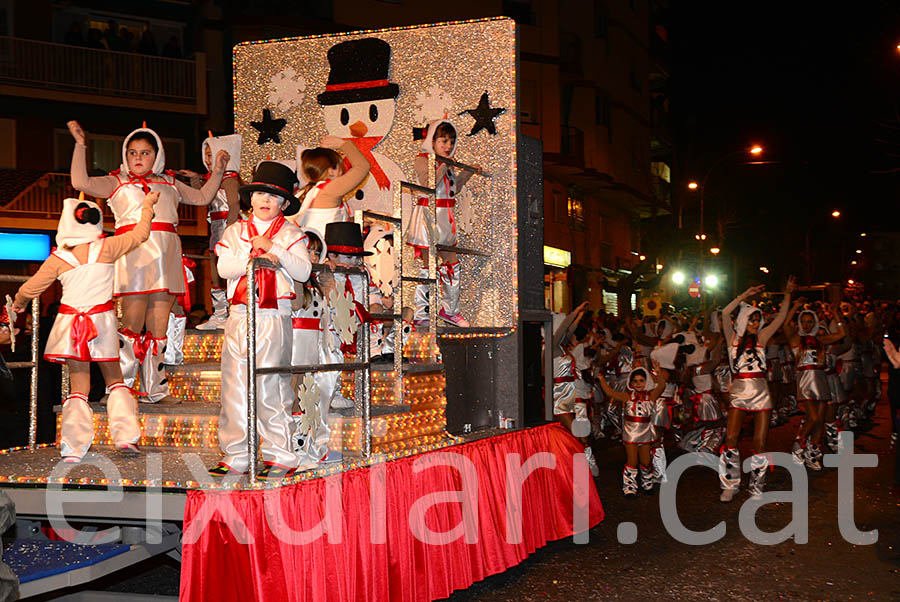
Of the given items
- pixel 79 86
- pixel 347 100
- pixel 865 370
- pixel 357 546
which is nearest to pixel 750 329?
pixel 347 100

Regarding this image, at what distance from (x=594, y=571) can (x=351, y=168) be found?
354 centimetres

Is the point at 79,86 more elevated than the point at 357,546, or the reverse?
the point at 79,86

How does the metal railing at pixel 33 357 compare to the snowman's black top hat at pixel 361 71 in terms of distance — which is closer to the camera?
the metal railing at pixel 33 357

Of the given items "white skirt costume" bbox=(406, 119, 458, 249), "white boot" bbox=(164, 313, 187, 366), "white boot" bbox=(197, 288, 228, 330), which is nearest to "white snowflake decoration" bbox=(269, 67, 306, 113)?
"white skirt costume" bbox=(406, 119, 458, 249)

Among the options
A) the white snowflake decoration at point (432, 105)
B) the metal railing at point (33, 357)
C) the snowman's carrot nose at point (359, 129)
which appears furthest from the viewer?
the snowman's carrot nose at point (359, 129)

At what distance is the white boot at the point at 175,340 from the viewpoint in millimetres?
7508

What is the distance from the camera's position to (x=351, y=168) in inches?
284

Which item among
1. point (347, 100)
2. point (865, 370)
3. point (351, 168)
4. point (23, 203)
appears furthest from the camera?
point (23, 203)

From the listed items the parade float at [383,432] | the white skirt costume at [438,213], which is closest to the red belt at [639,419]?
the parade float at [383,432]

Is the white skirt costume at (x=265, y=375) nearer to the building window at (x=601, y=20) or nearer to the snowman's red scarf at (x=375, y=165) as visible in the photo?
the snowman's red scarf at (x=375, y=165)

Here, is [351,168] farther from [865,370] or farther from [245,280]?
[865,370]

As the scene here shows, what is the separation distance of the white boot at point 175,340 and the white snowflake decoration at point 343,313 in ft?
7.29

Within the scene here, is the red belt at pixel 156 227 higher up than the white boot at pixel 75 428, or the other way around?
the red belt at pixel 156 227

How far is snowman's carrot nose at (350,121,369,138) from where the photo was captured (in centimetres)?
914
